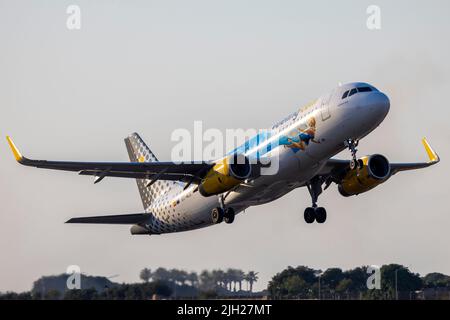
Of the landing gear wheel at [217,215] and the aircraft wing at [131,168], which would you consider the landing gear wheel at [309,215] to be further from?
the aircraft wing at [131,168]

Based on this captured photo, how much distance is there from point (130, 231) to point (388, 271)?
16.7 metres

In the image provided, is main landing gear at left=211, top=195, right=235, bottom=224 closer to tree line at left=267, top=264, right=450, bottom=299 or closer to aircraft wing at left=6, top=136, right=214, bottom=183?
aircraft wing at left=6, top=136, right=214, bottom=183

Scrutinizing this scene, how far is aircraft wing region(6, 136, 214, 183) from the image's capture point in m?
48.9

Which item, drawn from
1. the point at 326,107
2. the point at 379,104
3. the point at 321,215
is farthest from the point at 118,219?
the point at 379,104

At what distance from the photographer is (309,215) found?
2221 inches

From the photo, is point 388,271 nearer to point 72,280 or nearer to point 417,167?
point 417,167

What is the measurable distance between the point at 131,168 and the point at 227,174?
5378mm

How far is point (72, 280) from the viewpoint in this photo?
50.0 m

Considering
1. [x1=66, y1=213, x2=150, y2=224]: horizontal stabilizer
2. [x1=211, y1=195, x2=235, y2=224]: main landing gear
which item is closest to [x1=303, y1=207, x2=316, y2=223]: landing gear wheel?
[x1=211, y1=195, x2=235, y2=224]: main landing gear

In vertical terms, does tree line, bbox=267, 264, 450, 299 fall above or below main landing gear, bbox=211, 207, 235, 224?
below

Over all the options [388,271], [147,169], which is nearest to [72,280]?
[147,169]

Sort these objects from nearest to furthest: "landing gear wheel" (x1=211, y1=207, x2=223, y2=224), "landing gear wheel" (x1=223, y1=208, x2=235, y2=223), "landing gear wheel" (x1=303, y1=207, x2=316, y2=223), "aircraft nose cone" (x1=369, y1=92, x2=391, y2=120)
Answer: "aircraft nose cone" (x1=369, y1=92, x2=391, y2=120) → "landing gear wheel" (x1=223, y1=208, x2=235, y2=223) → "landing gear wheel" (x1=211, y1=207, x2=223, y2=224) → "landing gear wheel" (x1=303, y1=207, x2=316, y2=223)

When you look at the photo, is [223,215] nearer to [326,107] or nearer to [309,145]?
[309,145]

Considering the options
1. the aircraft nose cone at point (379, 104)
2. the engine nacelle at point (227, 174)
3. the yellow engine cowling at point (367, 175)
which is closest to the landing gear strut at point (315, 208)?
the yellow engine cowling at point (367, 175)
